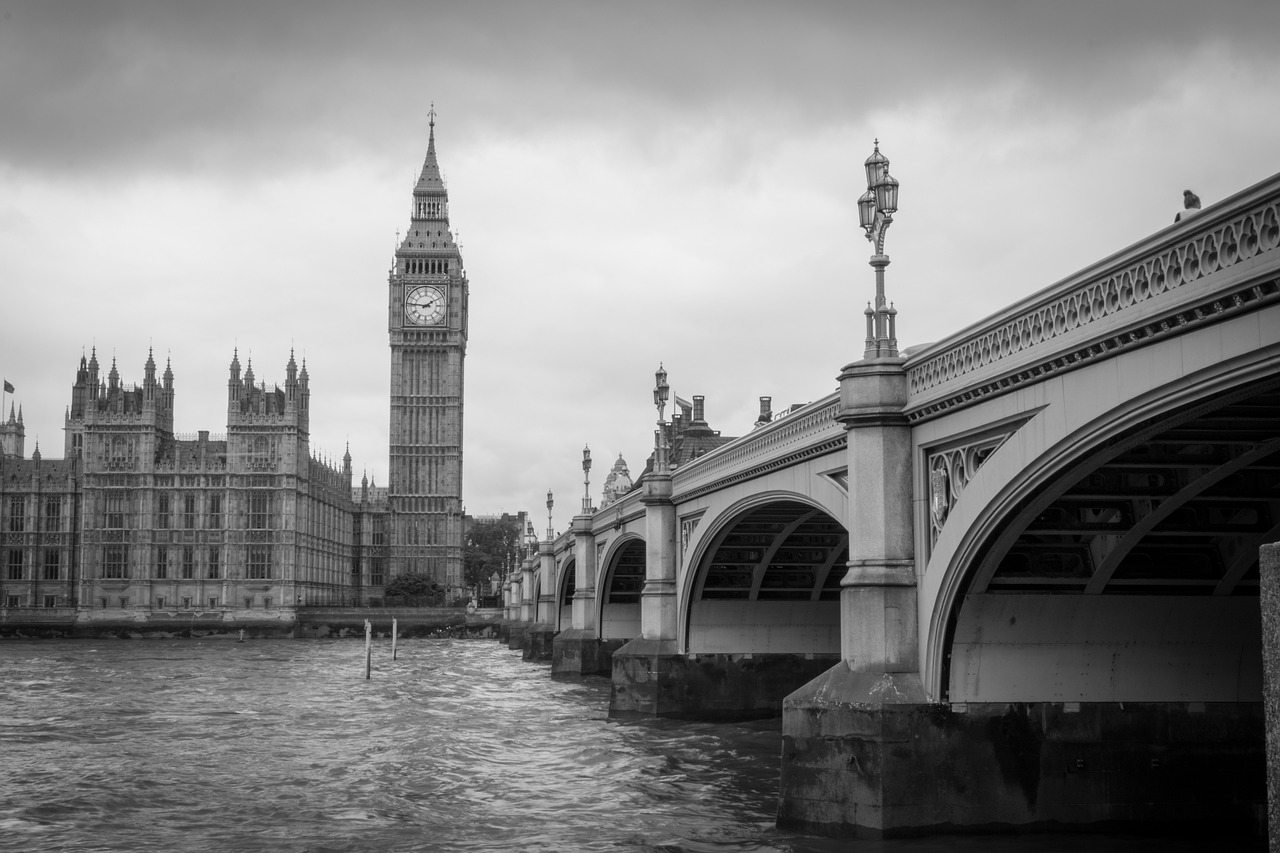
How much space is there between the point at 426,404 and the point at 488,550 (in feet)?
129

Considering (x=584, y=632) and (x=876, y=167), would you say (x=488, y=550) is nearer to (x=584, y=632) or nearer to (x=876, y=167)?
(x=584, y=632)

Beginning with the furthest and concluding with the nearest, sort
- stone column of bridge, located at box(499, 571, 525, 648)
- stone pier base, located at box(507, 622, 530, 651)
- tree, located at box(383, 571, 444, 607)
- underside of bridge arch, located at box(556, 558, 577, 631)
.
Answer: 1. tree, located at box(383, 571, 444, 607)
2. stone column of bridge, located at box(499, 571, 525, 648)
3. stone pier base, located at box(507, 622, 530, 651)
4. underside of bridge arch, located at box(556, 558, 577, 631)

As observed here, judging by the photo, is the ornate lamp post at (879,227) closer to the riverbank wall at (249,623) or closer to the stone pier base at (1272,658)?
the stone pier base at (1272,658)

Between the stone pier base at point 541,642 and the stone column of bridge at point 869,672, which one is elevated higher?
the stone column of bridge at point 869,672

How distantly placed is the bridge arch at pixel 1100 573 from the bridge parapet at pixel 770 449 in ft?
12.9

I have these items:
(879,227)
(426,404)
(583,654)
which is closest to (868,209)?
(879,227)

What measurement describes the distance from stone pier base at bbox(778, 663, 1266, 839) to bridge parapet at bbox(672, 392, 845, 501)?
4.77 metres

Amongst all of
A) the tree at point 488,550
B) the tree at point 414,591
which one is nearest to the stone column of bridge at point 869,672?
the tree at point 414,591

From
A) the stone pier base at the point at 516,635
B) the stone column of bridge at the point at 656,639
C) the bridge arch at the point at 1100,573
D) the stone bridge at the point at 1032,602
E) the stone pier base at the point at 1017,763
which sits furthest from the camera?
the stone pier base at the point at 516,635

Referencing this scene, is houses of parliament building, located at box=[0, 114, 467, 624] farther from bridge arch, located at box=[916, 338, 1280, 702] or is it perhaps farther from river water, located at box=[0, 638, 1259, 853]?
bridge arch, located at box=[916, 338, 1280, 702]

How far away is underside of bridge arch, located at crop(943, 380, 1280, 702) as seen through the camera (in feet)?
52.3

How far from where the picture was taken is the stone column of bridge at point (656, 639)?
31734 mm

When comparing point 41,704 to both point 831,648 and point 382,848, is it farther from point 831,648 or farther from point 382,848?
point 382,848

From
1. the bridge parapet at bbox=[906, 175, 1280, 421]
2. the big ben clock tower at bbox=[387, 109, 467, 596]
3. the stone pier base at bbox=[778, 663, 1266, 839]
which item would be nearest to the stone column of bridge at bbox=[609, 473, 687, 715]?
the stone pier base at bbox=[778, 663, 1266, 839]
